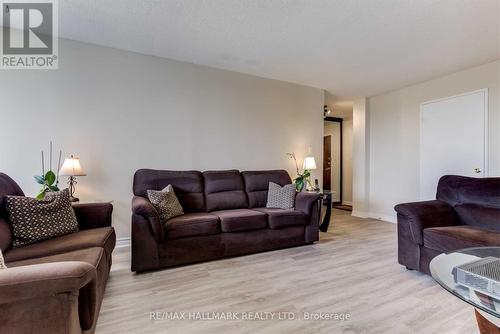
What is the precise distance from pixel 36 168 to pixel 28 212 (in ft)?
4.08

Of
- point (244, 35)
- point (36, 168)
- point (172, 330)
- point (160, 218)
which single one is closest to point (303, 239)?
point (160, 218)

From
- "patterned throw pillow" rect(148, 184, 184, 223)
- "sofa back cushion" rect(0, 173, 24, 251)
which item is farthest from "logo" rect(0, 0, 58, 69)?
"patterned throw pillow" rect(148, 184, 184, 223)

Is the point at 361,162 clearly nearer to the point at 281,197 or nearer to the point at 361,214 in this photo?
the point at 361,214

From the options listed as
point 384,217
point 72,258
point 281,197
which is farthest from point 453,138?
point 72,258

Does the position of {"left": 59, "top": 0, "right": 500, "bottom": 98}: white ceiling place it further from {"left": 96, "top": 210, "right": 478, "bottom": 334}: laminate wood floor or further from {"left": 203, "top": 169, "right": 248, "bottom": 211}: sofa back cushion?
{"left": 96, "top": 210, "right": 478, "bottom": 334}: laminate wood floor

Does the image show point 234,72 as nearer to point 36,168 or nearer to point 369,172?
point 36,168

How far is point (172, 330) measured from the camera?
1.53 metres

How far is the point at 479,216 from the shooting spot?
2381 millimetres

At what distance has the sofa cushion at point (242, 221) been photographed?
2686 mm

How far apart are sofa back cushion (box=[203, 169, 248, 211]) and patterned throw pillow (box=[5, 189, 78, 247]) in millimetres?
1518

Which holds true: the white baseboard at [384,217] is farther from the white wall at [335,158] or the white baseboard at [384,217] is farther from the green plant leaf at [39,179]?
the green plant leaf at [39,179]

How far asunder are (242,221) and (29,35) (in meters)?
3.18

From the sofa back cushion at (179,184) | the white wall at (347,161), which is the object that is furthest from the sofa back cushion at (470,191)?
the white wall at (347,161)

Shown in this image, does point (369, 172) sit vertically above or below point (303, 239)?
above
